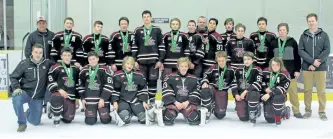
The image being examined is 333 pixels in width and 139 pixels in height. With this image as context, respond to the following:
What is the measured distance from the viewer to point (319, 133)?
4.91 metres

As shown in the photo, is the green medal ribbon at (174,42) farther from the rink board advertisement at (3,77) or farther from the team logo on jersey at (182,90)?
the rink board advertisement at (3,77)

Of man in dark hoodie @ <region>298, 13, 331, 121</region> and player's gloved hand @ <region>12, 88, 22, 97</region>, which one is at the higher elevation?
man in dark hoodie @ <region>298, 13, 331, 121</region>

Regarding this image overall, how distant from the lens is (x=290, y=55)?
576 centimetres

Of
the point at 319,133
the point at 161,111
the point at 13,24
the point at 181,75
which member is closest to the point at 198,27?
the point at 181,75

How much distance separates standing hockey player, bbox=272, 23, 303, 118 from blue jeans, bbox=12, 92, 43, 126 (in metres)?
3.05

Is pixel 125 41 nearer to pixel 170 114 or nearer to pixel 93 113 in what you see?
pixel 93 113

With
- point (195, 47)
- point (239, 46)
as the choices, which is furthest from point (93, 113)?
point (239, 46)

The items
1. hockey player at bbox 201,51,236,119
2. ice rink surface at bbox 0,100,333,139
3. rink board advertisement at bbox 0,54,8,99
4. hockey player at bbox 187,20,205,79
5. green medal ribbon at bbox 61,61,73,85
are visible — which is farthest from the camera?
rink board advertisement at bbox 0,54,8,99

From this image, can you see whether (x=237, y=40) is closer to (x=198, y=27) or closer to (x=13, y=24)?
(x=198, y=27)

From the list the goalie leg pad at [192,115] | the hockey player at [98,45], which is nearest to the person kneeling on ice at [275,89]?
the goalie leg pad at [192,115]

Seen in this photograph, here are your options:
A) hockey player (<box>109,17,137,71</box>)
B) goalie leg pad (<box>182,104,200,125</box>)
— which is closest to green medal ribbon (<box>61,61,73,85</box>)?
hockey player (<box>109,17,137,71</box>)

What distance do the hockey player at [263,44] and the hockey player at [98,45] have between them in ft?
6.50

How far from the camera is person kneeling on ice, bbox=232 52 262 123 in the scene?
5.27 m

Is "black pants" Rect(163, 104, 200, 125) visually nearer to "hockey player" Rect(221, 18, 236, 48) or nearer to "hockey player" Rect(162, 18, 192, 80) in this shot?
"hockey player" Rect(162, 18, 192, 80)
